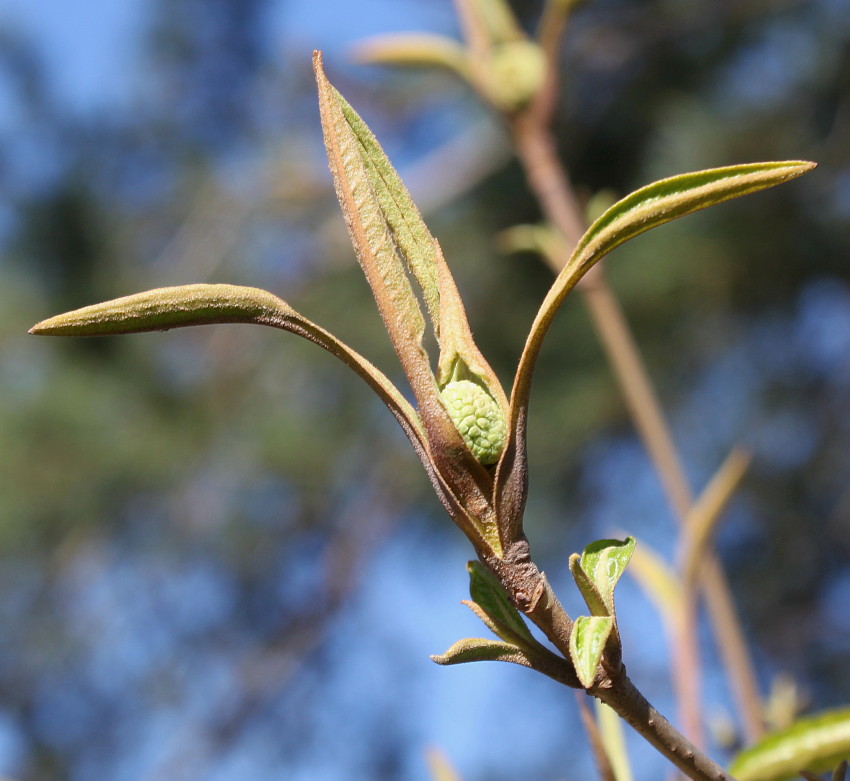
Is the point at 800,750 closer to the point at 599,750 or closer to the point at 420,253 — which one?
the point at 599,750

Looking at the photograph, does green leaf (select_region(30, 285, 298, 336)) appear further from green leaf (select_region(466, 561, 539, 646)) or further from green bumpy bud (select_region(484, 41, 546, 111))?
green bumpy bud (select_region(484, 41, 546, 111))

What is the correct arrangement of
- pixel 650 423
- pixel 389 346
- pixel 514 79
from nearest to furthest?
1. pixel 650 423
2. pixel 514 79
3. pixel 389 346

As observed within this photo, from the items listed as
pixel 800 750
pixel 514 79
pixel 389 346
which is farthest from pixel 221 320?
pixel 389 346

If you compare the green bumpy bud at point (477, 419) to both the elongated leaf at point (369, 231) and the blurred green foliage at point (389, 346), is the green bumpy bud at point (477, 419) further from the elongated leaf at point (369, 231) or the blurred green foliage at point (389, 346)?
the blurred green foliage at point (389, 346)

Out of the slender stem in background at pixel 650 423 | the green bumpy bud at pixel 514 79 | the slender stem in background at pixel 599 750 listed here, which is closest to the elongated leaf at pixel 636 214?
the slender stem in background at pixel 599 750

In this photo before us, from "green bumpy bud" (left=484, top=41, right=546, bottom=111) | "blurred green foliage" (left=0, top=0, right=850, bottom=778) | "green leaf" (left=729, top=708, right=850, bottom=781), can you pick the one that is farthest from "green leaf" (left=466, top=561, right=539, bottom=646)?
"blurred green foliage" (left=0, top=0, right=850, bottom=778)
